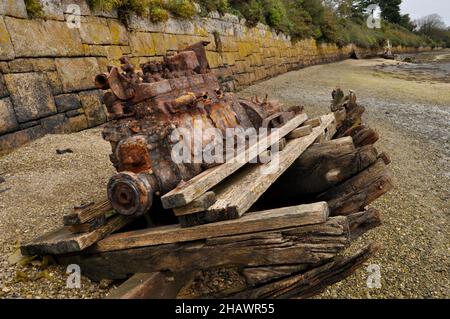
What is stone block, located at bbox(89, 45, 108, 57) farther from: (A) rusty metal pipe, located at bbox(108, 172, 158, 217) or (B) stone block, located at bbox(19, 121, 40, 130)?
(A) rusty metal pipe, located at bbox(108, 172, 158, 217)

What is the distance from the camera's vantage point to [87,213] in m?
2.30

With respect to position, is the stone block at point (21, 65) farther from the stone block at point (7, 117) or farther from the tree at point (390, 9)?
the tree at point (390, 9)

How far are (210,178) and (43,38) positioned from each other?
4391mm

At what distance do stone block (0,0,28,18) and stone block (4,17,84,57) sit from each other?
0.07 meters

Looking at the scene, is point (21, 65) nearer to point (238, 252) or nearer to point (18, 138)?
point (18, 138)

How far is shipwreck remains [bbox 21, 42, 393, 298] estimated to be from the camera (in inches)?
76.8

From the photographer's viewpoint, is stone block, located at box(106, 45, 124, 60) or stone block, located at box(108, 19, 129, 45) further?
stone block, located at box(108, 19, 129, 45)

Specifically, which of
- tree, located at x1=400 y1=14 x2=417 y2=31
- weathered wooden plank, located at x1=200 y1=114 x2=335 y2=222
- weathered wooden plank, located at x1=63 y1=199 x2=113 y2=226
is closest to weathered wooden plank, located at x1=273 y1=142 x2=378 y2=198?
weathered wooden plank, located at x1=200 y1=114 x2=335 y2=222

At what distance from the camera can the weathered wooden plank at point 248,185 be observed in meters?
2.05

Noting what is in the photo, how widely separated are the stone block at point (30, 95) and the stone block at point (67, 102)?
0.10 metres

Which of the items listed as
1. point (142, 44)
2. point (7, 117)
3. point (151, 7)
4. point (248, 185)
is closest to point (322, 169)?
point (248, 185)
